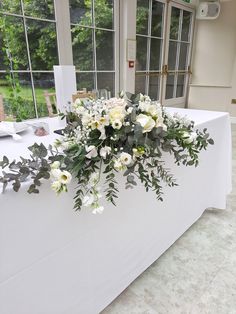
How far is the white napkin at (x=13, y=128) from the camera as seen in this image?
1.04m

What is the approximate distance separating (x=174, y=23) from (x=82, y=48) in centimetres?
Answer: 227

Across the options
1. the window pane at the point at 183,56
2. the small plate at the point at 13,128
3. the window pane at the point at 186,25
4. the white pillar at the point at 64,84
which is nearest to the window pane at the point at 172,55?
the window pane at the point at 183,56

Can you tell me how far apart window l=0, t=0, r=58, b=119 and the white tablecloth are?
1325 millimetres

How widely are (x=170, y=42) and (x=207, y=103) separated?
5.31ft

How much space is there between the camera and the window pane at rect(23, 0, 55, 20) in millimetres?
2334

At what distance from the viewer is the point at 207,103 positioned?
5121 millimetres

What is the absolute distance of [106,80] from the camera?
339cm

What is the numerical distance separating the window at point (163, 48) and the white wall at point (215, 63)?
24 centimetres

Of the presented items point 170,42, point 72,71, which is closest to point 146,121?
point 72,71

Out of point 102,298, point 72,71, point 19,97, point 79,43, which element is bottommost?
point 102,298

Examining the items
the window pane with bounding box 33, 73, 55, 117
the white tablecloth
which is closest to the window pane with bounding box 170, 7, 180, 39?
the window pane with bounding box 33, 73, 55, 117

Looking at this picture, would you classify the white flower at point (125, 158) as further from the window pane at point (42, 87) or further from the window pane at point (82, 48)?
the window pane at point (82, 48)

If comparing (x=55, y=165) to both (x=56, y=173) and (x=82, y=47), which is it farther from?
(x=82, y=47)

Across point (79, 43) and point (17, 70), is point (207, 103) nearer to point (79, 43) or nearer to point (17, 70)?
point (79, 43)
